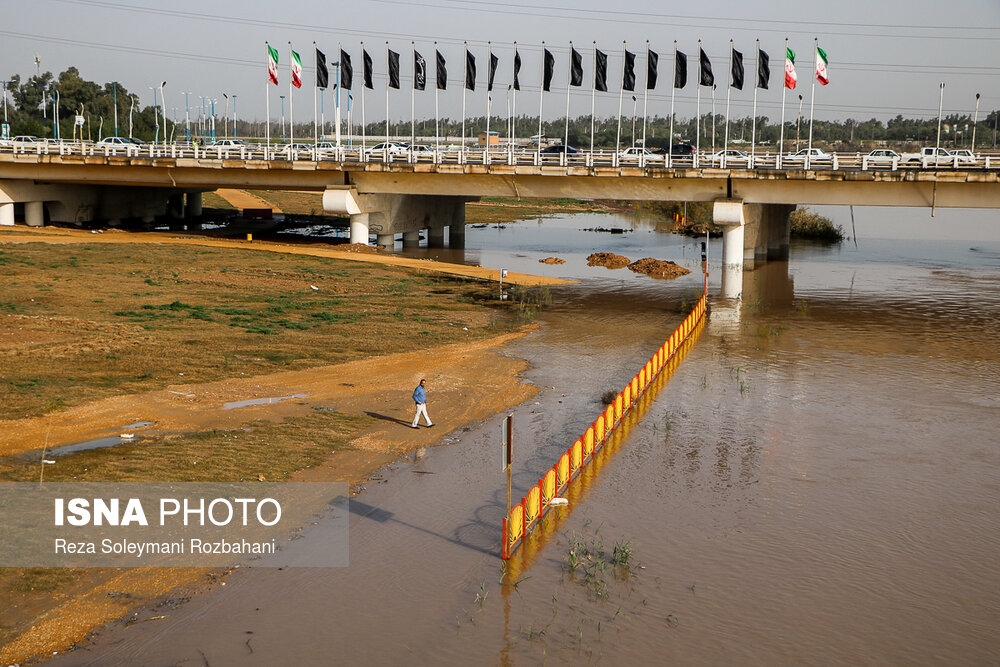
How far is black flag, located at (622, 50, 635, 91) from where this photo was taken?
198ft

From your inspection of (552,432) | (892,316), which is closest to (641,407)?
(552,432)

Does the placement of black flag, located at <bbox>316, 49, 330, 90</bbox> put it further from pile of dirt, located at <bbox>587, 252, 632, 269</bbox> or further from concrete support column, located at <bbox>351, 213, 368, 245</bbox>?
pile of dirt, located at <bbox>587, 252, 632, 269</bbox>

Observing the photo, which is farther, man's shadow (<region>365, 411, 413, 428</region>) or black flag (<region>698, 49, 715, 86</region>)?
black flag (<region>698, 49, 715, 86</region>)

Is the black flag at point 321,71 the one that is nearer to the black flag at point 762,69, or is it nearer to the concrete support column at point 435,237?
the concrete support column at point 435,237

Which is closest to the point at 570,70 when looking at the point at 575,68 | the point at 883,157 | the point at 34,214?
the point at 575,68

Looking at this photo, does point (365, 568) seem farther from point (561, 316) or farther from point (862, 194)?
point (862, 194)

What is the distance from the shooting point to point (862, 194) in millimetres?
51656

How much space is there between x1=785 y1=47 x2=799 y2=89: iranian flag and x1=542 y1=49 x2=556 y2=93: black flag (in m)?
14.9

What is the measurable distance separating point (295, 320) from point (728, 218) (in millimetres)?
26973

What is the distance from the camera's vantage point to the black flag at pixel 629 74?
60.4 metres

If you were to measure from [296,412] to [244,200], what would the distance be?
88.7m

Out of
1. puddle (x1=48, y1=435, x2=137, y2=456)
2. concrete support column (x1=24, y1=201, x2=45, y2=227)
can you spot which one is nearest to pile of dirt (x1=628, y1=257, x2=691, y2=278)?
puddle (x1=48, y1=435, x2=137, y2=456)

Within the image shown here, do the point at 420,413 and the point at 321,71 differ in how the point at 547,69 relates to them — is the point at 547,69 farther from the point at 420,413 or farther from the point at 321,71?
the point at 420,413

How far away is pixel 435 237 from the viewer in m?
73.3
